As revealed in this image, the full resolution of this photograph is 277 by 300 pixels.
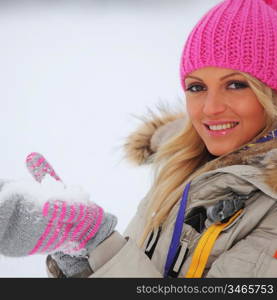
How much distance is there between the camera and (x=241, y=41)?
3.00 ft

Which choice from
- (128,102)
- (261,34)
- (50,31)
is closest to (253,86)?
(261,34)

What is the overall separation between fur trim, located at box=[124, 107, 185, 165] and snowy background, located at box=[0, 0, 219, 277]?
0.19ft

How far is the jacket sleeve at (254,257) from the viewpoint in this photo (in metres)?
0.71

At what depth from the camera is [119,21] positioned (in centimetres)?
432

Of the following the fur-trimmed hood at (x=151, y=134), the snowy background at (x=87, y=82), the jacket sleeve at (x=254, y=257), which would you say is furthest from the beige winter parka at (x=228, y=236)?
the snowy background at (x=87, y=82)

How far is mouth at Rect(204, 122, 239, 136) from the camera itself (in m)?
0.95

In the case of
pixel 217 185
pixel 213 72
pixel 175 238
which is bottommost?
pixel 175 238

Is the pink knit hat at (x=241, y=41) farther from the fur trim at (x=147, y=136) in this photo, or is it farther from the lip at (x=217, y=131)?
the fur trim at (x=147, y=136)

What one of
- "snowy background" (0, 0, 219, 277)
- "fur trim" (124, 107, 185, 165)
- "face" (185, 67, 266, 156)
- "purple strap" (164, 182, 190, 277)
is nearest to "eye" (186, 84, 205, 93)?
"face" (185, 67, 266, 156)

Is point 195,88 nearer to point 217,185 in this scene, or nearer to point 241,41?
point 241,41

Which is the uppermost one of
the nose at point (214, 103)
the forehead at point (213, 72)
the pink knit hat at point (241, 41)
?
the pink knit hat at point (241, 41)

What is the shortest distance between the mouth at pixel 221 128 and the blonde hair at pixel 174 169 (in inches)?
3.1

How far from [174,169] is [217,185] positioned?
301 mm

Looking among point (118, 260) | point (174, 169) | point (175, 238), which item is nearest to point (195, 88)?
point (174, 169)
